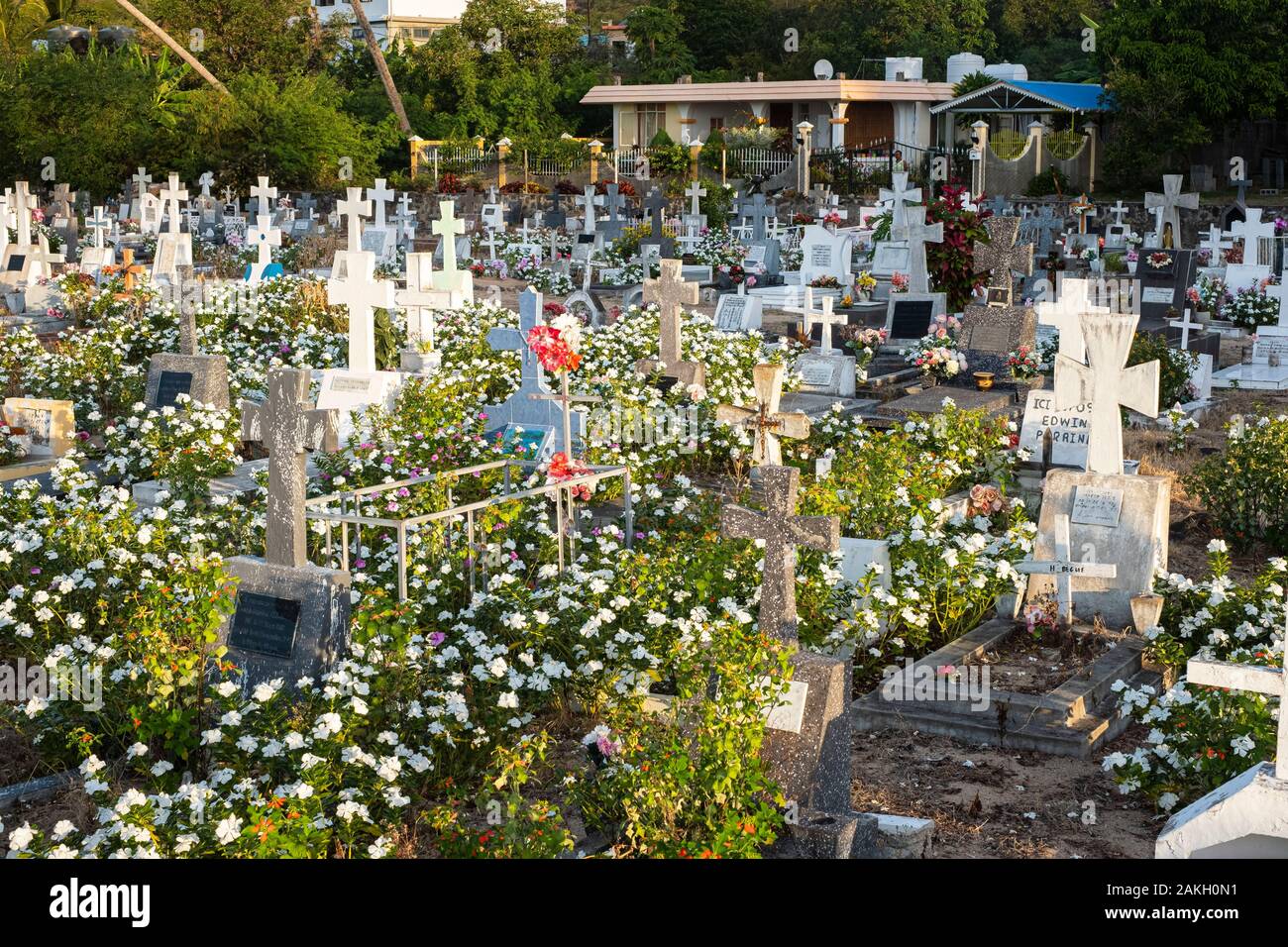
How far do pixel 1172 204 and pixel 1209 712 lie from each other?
22.9 meters

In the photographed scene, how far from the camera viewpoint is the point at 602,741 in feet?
19.3

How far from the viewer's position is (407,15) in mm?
69188

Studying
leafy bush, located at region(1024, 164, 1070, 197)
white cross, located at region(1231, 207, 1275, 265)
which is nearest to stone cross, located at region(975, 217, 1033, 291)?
white cross, located at region(1231, 207, 1275, 265)

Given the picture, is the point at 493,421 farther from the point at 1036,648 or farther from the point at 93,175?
the point at 93,175

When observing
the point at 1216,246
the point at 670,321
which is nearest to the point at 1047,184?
the point at 1216,246

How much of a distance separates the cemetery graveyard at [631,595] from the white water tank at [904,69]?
3358cm

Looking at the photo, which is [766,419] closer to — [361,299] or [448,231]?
[361,299]

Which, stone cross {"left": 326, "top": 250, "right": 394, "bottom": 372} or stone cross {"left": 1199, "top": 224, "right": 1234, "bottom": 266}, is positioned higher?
stone cross {"left": 1199, "top": 224, "right": 1234, "bottom": 266}

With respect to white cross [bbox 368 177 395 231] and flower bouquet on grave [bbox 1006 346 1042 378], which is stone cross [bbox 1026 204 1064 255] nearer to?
white cross [bbox 368 177 395 231]

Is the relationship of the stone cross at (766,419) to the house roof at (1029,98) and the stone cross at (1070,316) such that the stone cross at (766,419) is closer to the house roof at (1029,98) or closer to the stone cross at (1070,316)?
the stone cross at (1070,316)

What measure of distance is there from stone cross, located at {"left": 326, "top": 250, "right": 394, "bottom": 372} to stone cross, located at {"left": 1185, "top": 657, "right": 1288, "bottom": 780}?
28.6ft

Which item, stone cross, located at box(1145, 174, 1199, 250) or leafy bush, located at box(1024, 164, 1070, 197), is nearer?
stone cross, located at box(1145, 174, 1199, 250)

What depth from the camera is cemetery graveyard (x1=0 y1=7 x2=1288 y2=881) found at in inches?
Answer: 226

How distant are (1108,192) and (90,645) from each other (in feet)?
125
